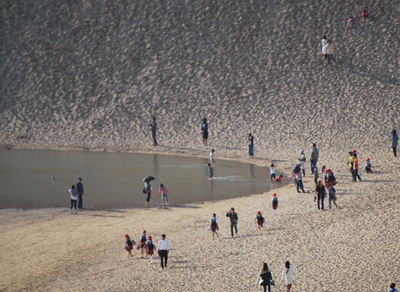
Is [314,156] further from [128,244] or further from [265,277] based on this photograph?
[265,277]

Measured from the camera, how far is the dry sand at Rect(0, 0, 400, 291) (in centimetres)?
2697

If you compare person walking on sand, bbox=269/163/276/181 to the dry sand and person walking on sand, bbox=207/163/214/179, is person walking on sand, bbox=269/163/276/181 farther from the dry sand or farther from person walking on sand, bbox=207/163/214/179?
person walking on sand, bbox=207/163/214/179

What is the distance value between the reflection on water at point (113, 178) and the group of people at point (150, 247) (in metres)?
6.65

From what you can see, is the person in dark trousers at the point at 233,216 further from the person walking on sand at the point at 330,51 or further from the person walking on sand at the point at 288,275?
the person walking on sand at the point at 330,51

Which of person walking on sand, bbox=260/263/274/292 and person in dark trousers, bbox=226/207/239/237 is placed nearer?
person walking on sand, bbox=260/263/274/292

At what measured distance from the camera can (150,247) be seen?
2517cm

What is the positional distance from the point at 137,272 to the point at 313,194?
10.2 metres

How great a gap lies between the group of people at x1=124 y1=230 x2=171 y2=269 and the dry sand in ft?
1.22


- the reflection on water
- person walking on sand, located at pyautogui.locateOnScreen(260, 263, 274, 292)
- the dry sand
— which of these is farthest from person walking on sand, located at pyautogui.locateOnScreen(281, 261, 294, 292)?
the reflection on water

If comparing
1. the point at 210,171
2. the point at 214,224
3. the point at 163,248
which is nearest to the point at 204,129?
the point at 210,171

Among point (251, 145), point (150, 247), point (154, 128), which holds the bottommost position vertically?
point (150, 247)

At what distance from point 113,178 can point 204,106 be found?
35.4 feet

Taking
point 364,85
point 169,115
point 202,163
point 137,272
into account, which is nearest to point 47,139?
point 169,115

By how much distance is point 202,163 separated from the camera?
40219 mm
